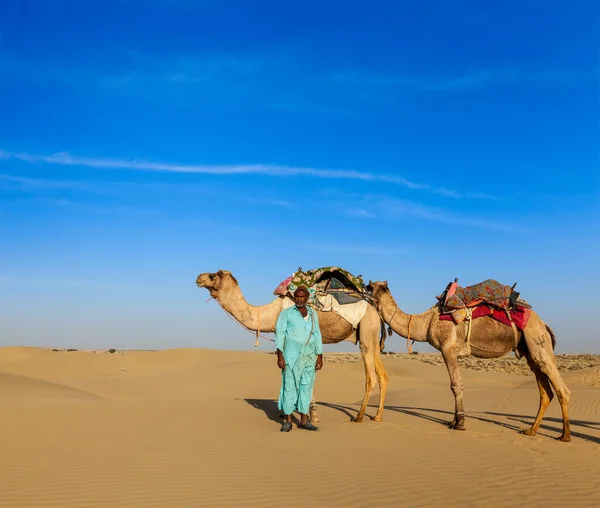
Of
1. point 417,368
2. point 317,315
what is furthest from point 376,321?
point 417,368

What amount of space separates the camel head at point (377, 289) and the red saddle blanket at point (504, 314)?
1648 mm

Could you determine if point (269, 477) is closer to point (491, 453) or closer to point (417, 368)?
point (491, 453)

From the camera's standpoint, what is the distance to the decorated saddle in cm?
1036

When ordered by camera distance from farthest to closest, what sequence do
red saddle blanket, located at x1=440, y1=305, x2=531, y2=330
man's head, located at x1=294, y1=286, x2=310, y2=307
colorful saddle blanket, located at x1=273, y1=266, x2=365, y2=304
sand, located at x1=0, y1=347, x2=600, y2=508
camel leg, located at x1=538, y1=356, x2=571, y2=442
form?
colorful saddle blanket, located at x1=273, y1=266, x2=365, y2=304
red saddle blanket, located at x1=440, y1=305, x2=531, y2=330
man's head, located at x1=294, y1=286, x2=310, y2=307
camel leg, located at x1=538, y1=356, x2=571, y2=442
sand, located at x1=0, y1=347, x2=600, y2=508

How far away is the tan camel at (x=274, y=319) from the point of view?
11.2m

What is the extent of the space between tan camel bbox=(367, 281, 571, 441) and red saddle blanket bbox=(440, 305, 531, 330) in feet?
0.27

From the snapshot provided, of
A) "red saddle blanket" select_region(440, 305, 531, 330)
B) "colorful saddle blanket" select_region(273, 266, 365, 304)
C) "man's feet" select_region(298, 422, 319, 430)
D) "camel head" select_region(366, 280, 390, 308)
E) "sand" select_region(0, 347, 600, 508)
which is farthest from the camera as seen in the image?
"camel head" select_region(366, 280, 390, 308)

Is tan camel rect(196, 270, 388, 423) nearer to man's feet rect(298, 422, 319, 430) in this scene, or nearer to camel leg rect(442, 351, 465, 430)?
camel leg rect(442, 351, 465, 430)

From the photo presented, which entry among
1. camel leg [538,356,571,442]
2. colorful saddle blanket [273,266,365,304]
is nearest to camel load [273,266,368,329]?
colorful saddle blanket [273,266,365,304]

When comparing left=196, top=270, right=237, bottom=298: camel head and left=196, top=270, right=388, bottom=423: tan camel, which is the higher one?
left=196, top=270, right=237, bottom=298: camel head

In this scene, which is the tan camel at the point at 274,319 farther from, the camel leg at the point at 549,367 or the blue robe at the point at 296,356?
the camel leg at the point at 549,367

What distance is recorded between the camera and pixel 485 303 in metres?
10.7

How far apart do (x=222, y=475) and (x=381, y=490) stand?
1918 mm

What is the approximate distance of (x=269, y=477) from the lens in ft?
21.9
